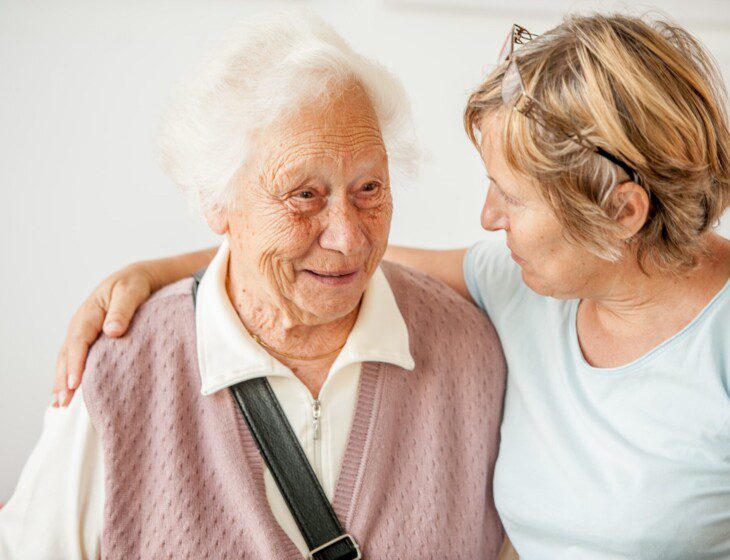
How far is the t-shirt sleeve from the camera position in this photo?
171cm

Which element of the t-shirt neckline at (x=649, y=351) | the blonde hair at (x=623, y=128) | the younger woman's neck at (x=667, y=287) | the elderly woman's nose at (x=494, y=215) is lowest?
the t-shirt neckline at (x=649, y=351)

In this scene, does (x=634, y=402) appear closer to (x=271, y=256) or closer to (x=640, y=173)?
(x=640, y=173)

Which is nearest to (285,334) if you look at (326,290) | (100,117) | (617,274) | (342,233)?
(326,290)

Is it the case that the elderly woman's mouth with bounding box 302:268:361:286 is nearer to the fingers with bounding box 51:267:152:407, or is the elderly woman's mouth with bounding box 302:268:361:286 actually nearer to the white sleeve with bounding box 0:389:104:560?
the fingers with bounding box 51:267:152:407

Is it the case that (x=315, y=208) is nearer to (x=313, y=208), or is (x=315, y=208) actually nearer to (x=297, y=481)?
(x=313, y=208)

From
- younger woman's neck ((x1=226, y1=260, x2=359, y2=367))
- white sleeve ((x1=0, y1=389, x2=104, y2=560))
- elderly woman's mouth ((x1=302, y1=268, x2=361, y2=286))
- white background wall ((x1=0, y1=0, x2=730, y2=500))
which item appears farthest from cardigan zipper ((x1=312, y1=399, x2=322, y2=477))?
A: white background wall ((x1=0, y1=0, x2=730, y2=500))

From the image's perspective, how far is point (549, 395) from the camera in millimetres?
1537

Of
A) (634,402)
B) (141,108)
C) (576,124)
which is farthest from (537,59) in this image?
(141,108)

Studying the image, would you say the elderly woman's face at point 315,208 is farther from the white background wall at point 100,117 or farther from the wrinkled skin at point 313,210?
the white background wall at point 100,117

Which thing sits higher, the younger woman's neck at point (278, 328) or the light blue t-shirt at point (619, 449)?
the younger woman's neck at point (278, 328)

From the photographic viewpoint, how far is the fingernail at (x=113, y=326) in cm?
144

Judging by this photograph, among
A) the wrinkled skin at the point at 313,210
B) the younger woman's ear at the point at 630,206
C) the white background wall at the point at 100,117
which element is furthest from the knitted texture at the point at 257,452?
the white background wall at the point at 100,117

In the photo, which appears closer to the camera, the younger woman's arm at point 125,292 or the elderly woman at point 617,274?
the elderly woman at point 617,274

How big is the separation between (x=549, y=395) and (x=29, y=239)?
4.90 feet
